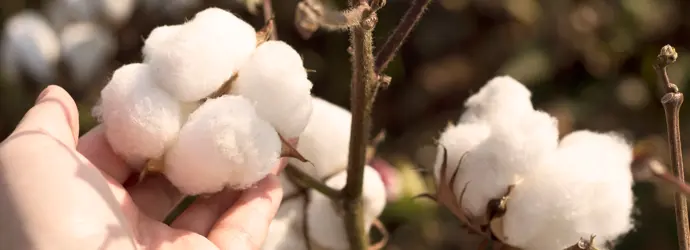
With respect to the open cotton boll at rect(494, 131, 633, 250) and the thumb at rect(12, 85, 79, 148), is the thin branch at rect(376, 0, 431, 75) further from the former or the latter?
the thumb at rect(12, 85, 79, 148)

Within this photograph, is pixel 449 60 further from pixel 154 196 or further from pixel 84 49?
pixel 154 196

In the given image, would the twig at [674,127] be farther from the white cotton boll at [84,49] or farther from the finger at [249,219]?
the white cotton boll at [84,49]

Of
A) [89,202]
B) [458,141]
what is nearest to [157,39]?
[89,202]

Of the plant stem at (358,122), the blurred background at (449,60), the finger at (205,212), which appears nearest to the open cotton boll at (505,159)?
the plant stem at (358,122)

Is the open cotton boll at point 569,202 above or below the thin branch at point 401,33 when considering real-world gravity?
below

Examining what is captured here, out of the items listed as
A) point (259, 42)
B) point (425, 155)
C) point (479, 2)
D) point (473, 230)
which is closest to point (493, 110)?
point (473, 230)

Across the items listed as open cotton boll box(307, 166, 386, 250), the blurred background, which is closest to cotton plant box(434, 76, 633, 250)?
open cotton boll box(307, 166, 386, 250)
